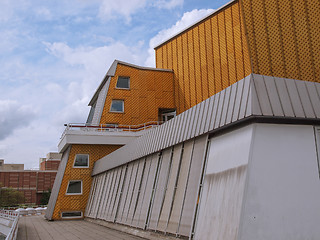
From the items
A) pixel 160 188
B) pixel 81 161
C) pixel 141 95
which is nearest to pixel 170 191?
pixel 160 188

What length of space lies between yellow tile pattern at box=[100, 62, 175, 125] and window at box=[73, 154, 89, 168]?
144 inches

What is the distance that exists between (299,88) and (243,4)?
17.1 meters

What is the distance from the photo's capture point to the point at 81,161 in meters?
29.5

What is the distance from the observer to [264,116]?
326 inches

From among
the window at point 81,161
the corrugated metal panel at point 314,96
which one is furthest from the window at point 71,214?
the corrugated metal panel at point 314,96

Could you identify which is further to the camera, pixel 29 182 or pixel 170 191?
pixel 29 182

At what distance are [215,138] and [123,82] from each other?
23.7 meters

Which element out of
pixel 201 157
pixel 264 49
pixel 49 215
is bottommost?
pixel 49 215

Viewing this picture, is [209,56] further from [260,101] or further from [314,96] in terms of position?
[260,101]

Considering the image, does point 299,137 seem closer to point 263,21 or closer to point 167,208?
point 167,208

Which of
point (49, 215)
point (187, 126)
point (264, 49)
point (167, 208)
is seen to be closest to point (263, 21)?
point (264, 49)

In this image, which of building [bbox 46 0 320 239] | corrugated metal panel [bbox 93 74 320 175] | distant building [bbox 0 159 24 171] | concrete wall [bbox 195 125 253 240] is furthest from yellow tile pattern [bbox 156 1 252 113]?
distant building [bbox 0 159 24 171]

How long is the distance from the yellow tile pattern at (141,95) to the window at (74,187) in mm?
5671

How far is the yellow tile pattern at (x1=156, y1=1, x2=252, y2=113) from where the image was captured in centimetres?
2503
